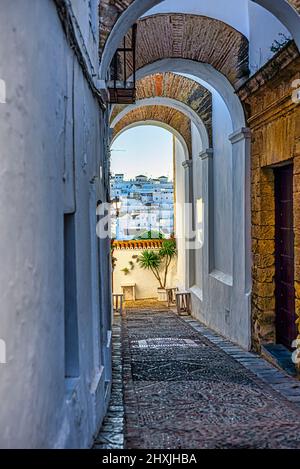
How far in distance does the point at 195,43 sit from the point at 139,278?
11.3 metres

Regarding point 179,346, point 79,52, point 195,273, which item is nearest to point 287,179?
point 179,346

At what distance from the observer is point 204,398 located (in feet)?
18.0

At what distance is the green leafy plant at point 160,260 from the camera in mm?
18984

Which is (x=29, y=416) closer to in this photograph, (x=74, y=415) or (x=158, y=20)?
(x=74, y=415)

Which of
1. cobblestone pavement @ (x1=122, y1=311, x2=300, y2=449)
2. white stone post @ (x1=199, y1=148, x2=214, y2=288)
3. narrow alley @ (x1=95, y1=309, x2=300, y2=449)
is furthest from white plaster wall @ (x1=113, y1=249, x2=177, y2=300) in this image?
narrow alley @ (x1=95, y1=309, x2=300, y2=449)

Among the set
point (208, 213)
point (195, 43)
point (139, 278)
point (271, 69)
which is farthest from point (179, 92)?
point (139, 278)

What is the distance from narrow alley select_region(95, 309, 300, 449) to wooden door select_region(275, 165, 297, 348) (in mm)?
600

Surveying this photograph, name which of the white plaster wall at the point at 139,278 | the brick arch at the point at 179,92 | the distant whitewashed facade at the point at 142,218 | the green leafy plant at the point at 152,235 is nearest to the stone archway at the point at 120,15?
the brick arch at the point at 179,92

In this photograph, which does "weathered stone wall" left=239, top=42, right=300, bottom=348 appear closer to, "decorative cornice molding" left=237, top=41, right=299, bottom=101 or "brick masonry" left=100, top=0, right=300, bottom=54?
"decorative cornice molding" left=237, top=41, right=299, bottom=101

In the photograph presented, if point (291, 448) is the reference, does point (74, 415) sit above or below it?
above

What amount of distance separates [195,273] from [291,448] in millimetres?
11014

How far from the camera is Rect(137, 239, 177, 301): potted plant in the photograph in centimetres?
1897

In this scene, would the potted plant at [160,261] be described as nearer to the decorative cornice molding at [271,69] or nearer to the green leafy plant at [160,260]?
the green leafy plant at [160,260]
